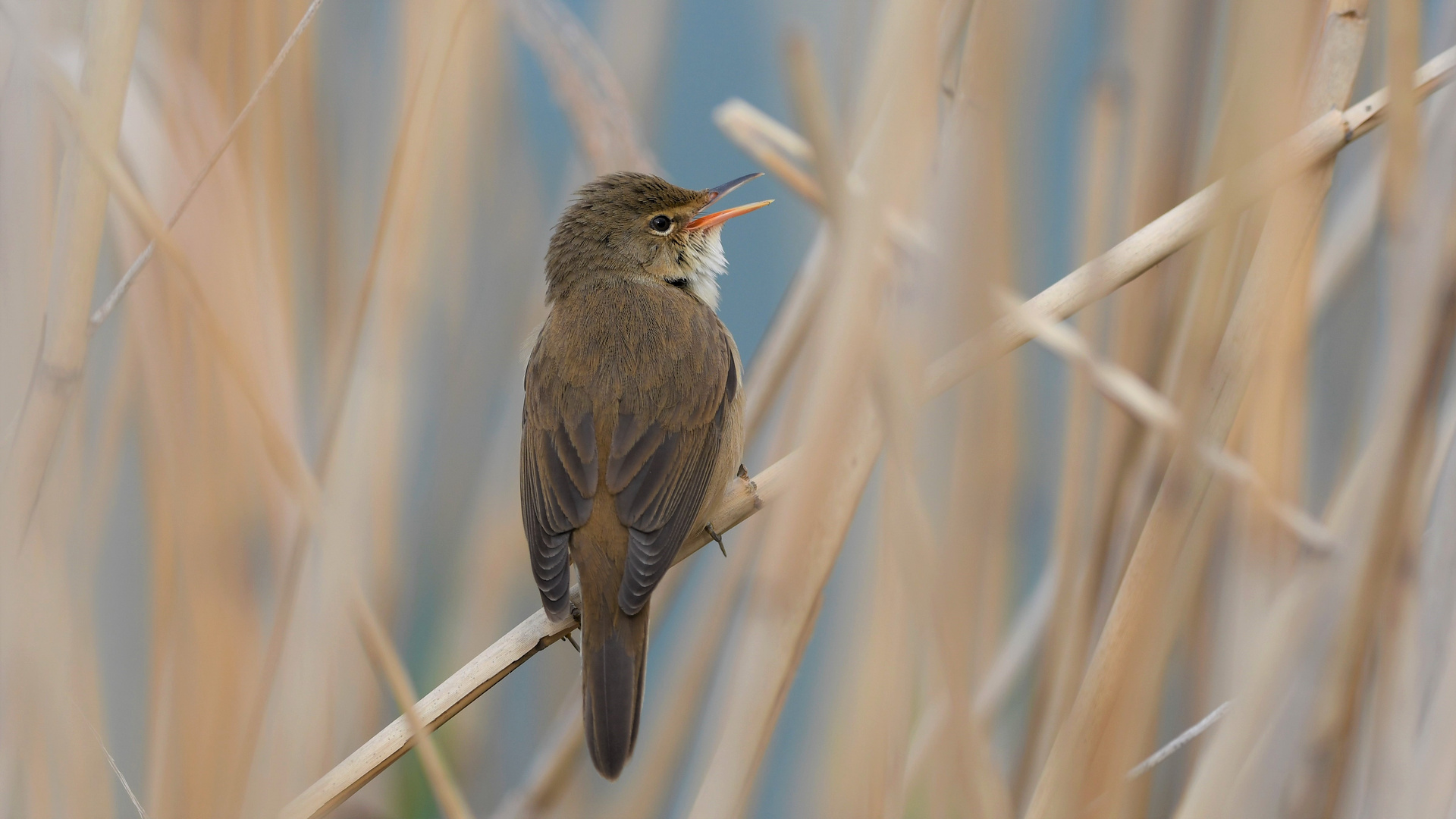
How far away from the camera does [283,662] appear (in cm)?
172

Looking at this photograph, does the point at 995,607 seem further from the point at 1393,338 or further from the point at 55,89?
the point at 55,89

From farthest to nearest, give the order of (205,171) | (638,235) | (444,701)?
(638,235) → (444,701) → (205,171)

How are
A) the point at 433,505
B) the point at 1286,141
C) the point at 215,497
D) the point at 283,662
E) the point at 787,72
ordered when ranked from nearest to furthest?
the point at 787,72, the point at 1286,141, the point at 283,662, the point at 215,497, the point at 433,505

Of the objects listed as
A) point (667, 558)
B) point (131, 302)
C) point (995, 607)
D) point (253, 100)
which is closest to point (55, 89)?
point (253, 100)

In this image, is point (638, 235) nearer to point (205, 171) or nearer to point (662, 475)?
point (662, 475)

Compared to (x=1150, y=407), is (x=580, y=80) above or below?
above

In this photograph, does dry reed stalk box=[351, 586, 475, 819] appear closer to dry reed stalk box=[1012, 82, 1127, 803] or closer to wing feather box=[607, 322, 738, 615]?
wing feather box=[607, 322, 738, 615]

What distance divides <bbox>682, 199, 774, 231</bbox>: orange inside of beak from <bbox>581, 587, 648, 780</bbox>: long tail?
0.83 metres

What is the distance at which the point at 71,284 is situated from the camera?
1370 mm

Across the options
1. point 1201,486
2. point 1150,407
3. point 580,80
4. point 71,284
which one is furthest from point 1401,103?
point 71,284

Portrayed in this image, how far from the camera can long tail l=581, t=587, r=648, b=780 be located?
1.74m

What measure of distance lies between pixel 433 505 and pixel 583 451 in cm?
82

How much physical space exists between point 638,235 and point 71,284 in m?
1.25

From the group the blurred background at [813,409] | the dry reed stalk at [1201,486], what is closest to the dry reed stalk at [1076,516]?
the blurred background at [813,409]
